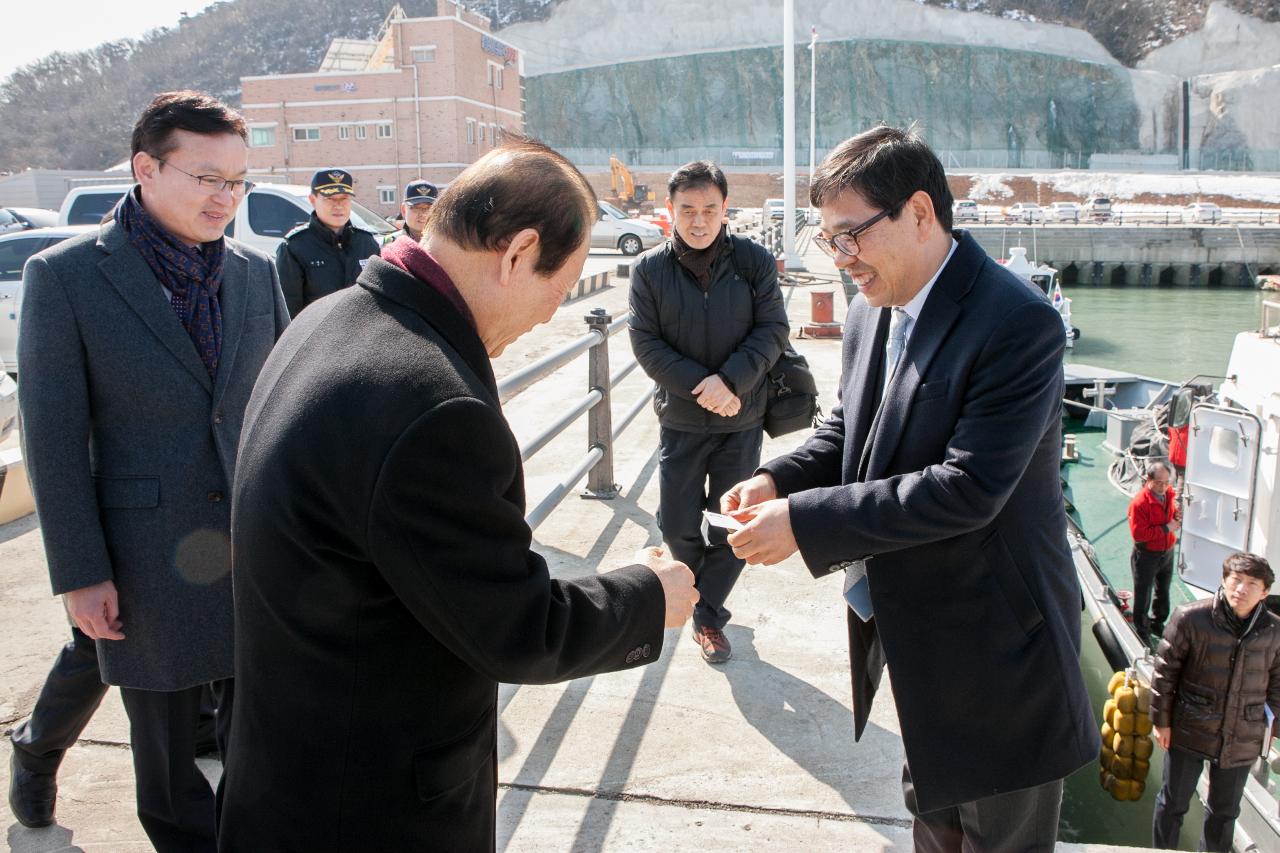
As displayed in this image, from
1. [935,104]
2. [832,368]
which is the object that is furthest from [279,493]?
[935,104]

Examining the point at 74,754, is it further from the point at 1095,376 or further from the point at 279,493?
the point at 1095,376

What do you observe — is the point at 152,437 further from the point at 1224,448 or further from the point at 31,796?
the point at 1224,448

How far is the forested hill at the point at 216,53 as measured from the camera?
299 ft

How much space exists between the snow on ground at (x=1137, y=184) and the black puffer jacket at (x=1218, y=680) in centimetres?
6053

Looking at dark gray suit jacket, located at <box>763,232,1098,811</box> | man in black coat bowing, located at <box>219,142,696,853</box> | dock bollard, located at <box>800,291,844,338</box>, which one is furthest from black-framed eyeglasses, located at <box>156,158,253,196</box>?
dock bollard, located at <box>800,291,844,338</box>

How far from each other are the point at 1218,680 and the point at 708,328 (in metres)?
3.63

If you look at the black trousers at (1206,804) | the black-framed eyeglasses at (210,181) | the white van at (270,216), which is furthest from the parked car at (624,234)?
the black-framed eyeglasses at (210,181)

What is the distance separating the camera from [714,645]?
12.8 feet

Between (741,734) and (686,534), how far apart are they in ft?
3.31

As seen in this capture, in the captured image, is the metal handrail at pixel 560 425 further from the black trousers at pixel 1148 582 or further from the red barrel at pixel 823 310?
the black trousers at pixel 1148 582

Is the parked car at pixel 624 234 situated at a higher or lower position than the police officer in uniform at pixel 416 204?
higher

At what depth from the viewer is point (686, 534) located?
165 inches

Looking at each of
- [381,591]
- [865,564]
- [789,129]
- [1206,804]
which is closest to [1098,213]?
[789,129]

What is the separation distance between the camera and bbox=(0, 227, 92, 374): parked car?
11883 millimetres
